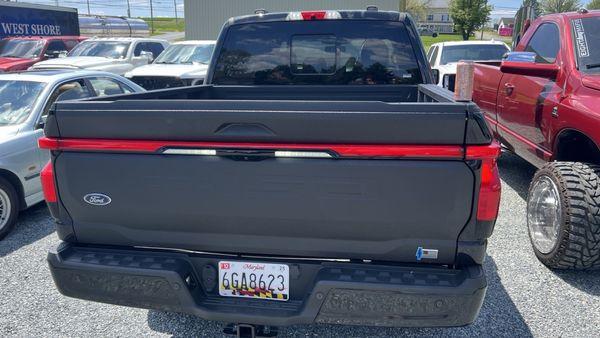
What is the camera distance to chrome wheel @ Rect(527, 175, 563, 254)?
3.66 metres

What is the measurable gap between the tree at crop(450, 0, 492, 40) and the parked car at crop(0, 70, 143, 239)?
35.9 meters

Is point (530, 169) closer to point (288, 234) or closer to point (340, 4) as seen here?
point (288, 234)

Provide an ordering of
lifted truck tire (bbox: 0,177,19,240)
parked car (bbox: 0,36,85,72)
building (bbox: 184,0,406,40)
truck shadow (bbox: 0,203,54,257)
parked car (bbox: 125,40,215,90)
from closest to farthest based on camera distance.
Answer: truck shadow (bbox: 0,203,54,257) < lifted truck tire (bbox: 0,177,19,240) < parked car (bbox: 125,40,215,90) < parked car (bbox: 0,36,85,72) < building (bbox: 184,0,406,40)

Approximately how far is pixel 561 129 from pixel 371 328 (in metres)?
2.46

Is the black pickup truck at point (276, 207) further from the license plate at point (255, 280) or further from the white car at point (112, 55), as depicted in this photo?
the white car at point (112, 55)

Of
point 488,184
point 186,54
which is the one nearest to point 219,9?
point 186,54

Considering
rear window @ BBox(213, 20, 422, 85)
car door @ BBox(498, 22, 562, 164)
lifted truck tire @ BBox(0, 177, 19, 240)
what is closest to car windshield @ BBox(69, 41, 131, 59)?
lifted truck tire @ BBox(0, 177, 19, 240)

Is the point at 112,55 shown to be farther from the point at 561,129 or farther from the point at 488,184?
the point at 488,184

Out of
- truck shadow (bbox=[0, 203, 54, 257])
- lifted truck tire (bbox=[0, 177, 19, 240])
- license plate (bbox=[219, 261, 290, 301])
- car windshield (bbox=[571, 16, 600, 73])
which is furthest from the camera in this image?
lifted truck tire (bbox=[0, 177, 19, 240])

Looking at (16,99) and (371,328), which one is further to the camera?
(16,99)

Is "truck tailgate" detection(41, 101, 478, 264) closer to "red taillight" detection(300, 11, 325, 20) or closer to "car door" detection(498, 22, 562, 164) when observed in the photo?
Result: "red taillight" detection(300, 11, 325, 20)

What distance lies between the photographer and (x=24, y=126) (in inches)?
188

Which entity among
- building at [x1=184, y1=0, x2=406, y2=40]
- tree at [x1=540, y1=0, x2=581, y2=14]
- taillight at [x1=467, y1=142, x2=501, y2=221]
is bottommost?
taillight at [x1=467, y1=142, x2=501, y2=221]

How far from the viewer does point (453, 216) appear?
6.51 feet
